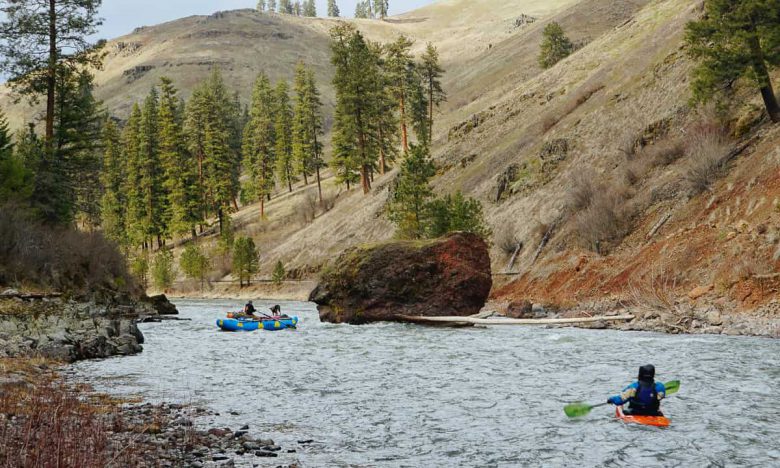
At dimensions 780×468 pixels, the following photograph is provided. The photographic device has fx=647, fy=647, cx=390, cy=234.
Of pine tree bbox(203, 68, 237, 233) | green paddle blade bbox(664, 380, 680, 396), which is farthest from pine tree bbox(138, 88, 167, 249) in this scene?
green paddle blade bbox(664, 380, 680, 396)

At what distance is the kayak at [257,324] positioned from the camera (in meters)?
29.2

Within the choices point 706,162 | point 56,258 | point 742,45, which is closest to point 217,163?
point 56,258

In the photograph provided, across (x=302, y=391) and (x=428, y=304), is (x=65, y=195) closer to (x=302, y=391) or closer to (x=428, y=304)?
(x=428, y=304)

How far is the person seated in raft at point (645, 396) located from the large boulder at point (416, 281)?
18.5 m

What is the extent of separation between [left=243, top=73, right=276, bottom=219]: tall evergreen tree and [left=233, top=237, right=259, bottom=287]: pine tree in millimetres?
19187

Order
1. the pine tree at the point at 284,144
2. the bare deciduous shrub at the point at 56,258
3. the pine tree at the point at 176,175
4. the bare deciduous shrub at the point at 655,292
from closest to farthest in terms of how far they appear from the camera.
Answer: the bare deciduous shrub at the point at 655,292
the bare deciduous shrub at the point at 56,258
the pine tree at the point at 176,175
the pine tree at the point at 284,144

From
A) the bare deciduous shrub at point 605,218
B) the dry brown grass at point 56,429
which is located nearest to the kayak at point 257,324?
the dry brown grass at point 56,429

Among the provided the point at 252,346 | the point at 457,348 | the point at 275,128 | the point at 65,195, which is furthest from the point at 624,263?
the point at 275,128

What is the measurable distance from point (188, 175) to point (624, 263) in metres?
66.0

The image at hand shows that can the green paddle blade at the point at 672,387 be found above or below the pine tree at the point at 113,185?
below

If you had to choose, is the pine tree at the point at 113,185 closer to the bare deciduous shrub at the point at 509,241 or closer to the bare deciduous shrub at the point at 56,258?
the bare deciduous shrub at the point at 56,258

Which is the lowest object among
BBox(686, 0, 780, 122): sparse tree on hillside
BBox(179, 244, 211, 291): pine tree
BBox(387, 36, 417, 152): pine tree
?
BBox(179, 244, 211, 291): pine tree

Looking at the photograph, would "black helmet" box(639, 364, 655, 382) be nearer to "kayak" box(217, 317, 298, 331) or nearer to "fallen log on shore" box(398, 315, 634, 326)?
"fallen log on shore" box(398, 315, 634, 326)

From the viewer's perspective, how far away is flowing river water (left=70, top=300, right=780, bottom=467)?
31.1 ft
